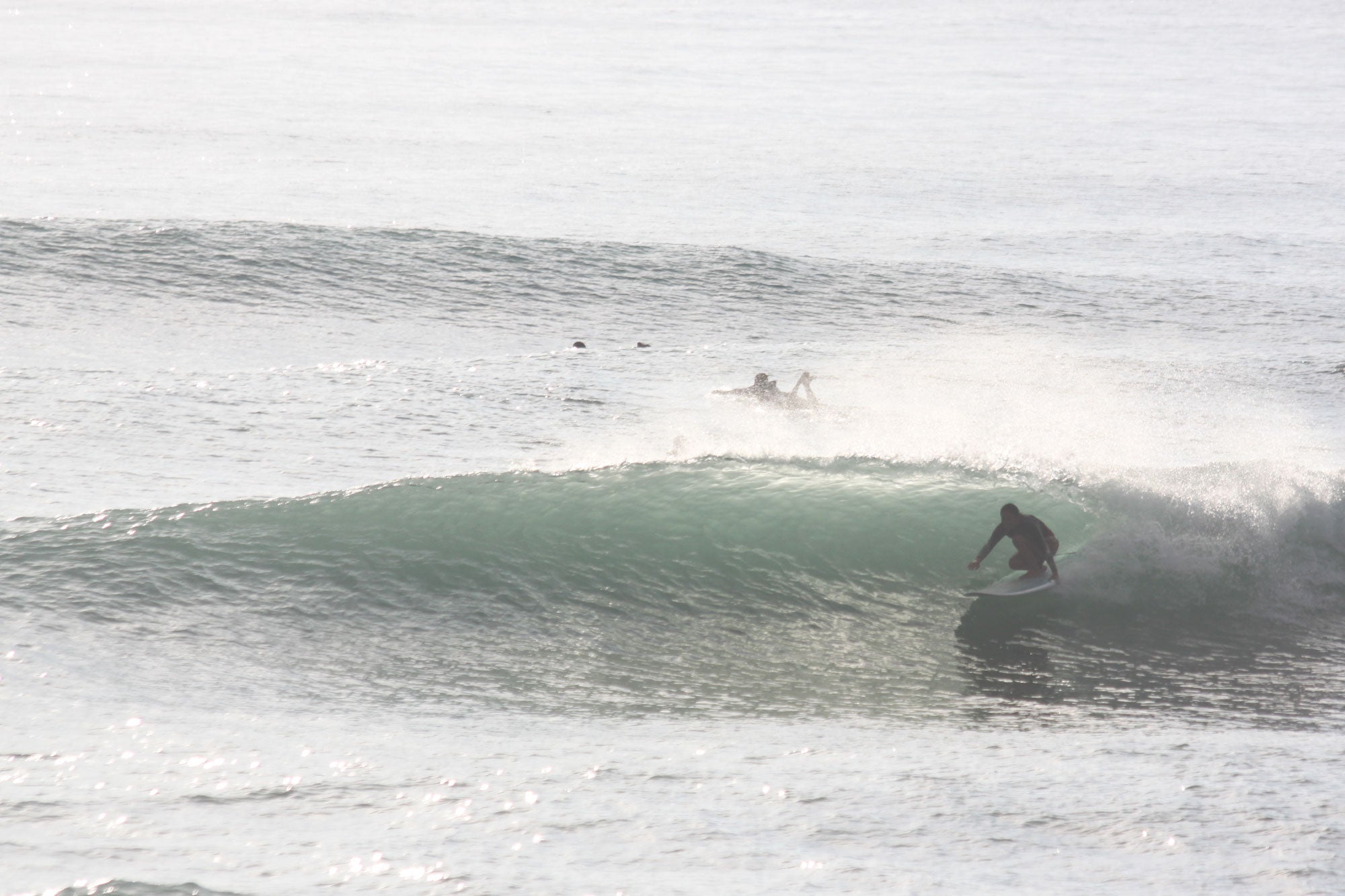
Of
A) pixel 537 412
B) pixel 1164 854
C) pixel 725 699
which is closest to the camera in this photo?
pixel 1164 854

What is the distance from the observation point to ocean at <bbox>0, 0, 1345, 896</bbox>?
20.3 feet

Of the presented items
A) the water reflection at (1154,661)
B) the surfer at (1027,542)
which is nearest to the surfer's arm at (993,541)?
the surfer at (1027,542)

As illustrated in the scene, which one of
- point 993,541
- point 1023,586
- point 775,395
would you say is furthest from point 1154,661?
point 775,395

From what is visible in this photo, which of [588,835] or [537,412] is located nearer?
[588,835]

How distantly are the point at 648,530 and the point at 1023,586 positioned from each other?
3.33 m

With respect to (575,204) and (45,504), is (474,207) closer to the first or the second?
(575,204)

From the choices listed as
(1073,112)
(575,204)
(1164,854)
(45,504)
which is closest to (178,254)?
(575,204)

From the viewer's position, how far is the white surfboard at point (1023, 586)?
966cm

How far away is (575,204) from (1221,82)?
54915mm

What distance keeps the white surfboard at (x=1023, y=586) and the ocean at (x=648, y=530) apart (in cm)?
14

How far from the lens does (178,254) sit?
87.5ft

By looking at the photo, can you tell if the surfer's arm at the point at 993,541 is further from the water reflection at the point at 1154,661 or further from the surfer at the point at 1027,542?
the water reflection at the point at 1154,661

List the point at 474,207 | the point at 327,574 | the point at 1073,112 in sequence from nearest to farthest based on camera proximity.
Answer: the point at 327,574
the point at 474,207
the point at 1073,112

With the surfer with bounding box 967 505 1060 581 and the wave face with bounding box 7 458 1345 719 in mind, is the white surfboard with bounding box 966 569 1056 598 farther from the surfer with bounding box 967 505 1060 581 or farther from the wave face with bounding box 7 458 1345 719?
the wave face with bounding box 7 458 1345 719
